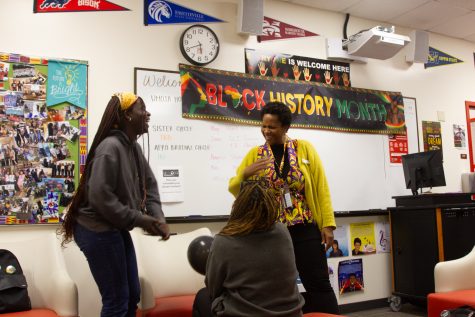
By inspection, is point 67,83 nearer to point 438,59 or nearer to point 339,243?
point 339,243

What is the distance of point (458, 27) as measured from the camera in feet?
17.7

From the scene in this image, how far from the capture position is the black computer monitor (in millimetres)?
4492

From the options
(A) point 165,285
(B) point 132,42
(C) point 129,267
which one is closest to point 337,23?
(B) point 132,42

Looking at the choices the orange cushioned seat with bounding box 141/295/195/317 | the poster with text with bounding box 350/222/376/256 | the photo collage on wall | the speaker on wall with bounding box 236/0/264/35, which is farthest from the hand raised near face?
the orange cushioned seat with bounding box 141/295/195/317

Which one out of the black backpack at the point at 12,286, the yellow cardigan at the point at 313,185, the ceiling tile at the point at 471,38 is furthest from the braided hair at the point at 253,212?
the ceiling tile at the point at 471,38

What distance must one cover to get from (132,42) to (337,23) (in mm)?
2339

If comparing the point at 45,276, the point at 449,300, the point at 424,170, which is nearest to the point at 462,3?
the point at 424,170

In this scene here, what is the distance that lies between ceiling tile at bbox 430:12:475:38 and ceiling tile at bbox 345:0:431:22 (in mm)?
749

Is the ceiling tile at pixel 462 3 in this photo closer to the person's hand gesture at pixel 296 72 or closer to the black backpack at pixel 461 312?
the person's hand gesture at pixel 296 72

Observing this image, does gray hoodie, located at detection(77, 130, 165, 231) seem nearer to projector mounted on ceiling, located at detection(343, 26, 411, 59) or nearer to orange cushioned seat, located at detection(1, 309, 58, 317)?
orange cushioned seat, located at detection(1, 309, 58, 317)

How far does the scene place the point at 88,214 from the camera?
6.68 ft

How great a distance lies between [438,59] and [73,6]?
4.32 metres

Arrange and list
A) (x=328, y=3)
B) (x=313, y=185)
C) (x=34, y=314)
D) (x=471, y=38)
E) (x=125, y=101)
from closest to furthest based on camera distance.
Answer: (x=125, y=101), (x=34, y=314), (x=313, y=185), (x=328, y=3), (x=471, y=38)

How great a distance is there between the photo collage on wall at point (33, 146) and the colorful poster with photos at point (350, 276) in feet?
8.90
